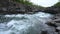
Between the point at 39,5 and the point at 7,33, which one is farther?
the point at 39,5

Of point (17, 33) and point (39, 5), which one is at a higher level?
point (17, 33)

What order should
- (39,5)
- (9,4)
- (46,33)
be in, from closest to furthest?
(46,33), (9,4), (39,5)

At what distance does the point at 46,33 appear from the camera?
732 centimetres

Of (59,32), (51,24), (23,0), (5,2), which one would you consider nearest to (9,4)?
(5,2)

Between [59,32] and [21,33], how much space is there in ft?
7.66

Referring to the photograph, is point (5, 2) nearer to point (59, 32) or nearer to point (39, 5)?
Answer: point (39, 5)

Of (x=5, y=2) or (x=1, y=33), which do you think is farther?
(x=5, y=2)

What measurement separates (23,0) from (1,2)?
36.3ft

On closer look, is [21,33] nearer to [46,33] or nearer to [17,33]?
[17,33]

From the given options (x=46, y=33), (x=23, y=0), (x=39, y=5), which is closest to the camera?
(x=46, y=33)

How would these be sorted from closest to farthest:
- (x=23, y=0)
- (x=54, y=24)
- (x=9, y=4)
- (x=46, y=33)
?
1. (x=46, y=33)
2. (x=54, y=24)
3. (x=9, y=4)
4. (x=23, y=0)

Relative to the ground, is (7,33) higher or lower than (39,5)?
higher

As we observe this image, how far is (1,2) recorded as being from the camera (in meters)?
28.3

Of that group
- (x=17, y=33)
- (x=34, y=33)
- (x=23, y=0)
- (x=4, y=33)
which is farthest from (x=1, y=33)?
(x=23, y=0)
